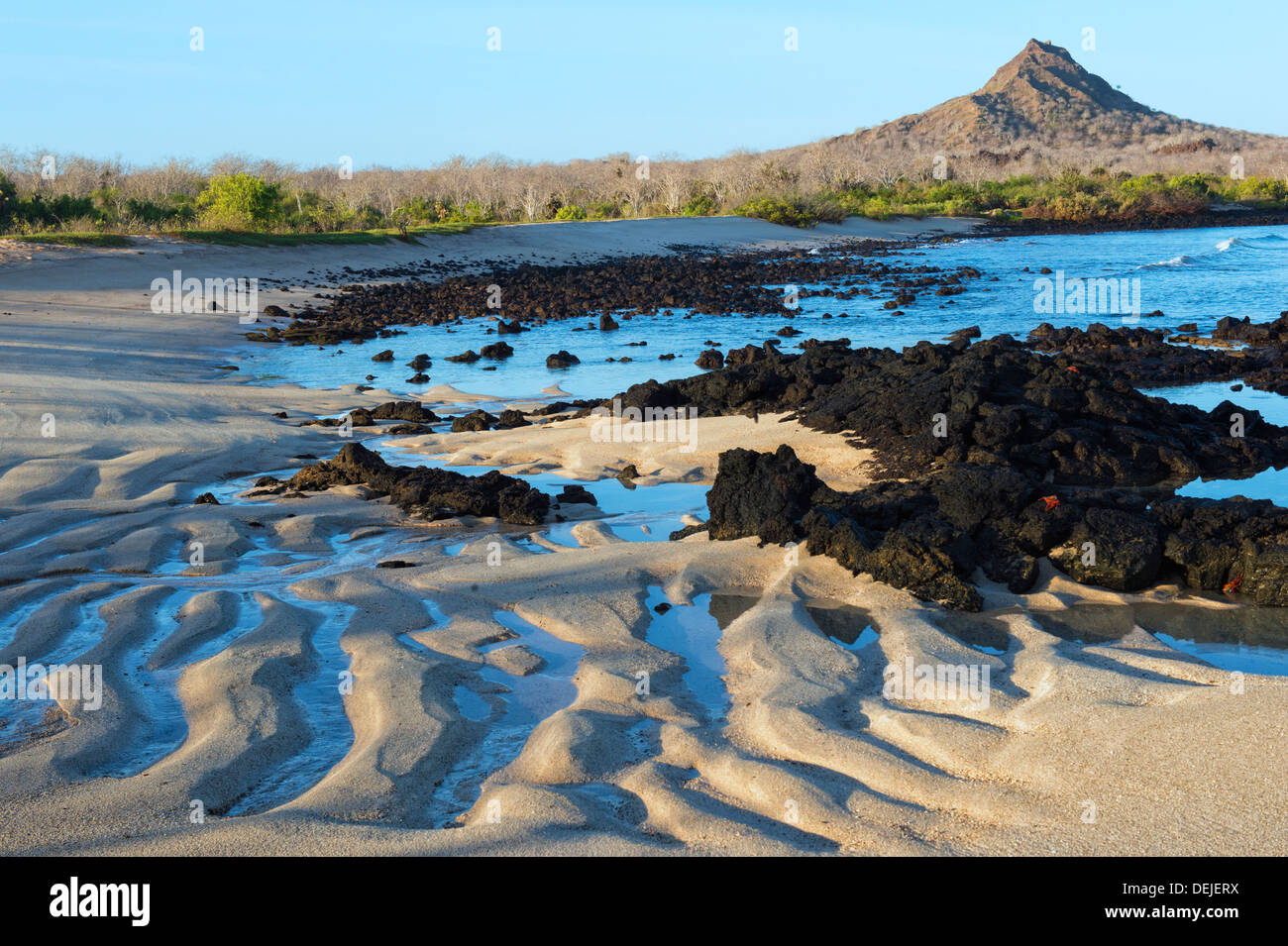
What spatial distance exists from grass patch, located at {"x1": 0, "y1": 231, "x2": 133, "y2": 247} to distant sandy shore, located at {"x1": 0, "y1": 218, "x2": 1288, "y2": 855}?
21.2 meters

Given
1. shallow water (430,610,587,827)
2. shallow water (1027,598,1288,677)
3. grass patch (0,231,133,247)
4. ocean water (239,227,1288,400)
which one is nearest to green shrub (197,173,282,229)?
grass patch (0,231,133,247)

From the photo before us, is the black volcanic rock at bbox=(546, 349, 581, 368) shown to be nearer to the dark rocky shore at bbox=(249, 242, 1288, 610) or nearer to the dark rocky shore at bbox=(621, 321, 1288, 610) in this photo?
the dark rocky shore at bbox=(249, 242, 1288, 610)

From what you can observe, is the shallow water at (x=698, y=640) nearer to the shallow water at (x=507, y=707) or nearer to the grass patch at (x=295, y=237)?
the shallow water at (x=507, y=707)

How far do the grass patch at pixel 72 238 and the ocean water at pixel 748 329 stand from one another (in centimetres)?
938

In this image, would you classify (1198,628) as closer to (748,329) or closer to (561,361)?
(561,361)

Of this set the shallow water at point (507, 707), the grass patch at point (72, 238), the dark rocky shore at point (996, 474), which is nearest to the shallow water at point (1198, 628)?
the dark rocky shore at point (996, 474)

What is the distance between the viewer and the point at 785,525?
748cm

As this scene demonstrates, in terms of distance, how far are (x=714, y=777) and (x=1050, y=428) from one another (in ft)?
22.9

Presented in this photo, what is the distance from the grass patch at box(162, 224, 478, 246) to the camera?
108 ft

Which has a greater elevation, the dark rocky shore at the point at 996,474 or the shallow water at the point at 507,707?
the dark rocky shore at the point at 996,474

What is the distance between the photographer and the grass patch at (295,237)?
32906mm

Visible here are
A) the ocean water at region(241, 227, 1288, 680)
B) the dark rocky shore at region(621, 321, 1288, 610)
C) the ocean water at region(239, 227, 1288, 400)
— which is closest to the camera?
the ocean water at region(241, 227, 1288, 680)

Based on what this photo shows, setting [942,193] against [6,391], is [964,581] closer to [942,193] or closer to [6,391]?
[6,391]
